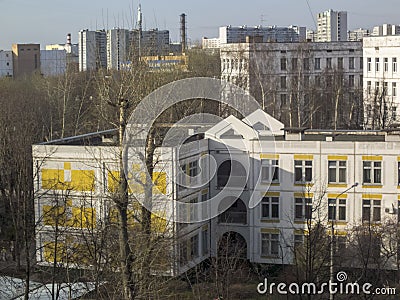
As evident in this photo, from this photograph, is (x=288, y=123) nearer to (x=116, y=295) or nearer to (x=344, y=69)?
(x=344, y=69)

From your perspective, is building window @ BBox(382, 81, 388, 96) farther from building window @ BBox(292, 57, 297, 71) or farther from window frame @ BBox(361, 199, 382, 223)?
window frame @ BBox(361, 199, 382, 223)

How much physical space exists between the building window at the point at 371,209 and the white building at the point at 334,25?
112 ft

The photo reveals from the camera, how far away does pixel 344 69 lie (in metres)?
31.6

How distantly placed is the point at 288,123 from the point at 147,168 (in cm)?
1800

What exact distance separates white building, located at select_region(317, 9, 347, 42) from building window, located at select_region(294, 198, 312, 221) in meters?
34.0

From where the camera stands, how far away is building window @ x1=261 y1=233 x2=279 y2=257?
633 inches

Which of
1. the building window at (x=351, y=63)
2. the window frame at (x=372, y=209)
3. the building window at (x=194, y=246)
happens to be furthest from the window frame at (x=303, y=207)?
the building window at (x=351, y=63)

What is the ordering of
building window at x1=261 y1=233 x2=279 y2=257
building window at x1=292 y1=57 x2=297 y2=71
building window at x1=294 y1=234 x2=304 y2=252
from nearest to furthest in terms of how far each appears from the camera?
building window at x1=294 y1=234 x2=304 y2=252, building window at x1=261 y1=233 x2=279 y2=257, building window at x1=292 y1=57 x2=297 y2=71

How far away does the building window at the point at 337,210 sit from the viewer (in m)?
15.7

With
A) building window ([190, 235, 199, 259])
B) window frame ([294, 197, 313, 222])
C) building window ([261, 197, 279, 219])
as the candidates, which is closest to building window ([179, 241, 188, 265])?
building window ([190, 235, 199, 259])

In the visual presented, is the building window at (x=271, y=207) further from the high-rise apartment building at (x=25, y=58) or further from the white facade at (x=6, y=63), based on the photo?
the white facade at (x=6, y=63)

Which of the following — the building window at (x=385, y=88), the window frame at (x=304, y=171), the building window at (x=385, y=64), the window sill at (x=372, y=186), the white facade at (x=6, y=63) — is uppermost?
the white facade at (x=6, y=63)

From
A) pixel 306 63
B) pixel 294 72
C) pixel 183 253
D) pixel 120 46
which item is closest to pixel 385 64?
pixel 306 63

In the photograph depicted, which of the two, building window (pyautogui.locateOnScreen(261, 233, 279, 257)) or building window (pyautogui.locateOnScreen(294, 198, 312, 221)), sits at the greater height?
building window (pyautogui.locateOnScreen(294, 198, 312, 221))
